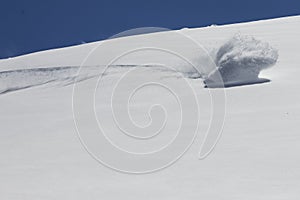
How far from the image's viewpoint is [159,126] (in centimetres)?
510

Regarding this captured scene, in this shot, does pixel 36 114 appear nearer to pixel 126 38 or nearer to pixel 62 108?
pixel 62 108

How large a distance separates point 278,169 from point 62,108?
3556mm

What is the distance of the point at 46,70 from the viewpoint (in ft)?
33.0

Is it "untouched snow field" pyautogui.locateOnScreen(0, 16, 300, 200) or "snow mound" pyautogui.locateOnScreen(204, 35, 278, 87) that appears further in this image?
"snow mound" pyautogui.locateOnScreen(204, 35, 278, 87)

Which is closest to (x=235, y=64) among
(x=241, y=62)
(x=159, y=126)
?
(x=241, y=62)

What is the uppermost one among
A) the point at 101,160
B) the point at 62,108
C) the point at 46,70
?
the point at 101,160

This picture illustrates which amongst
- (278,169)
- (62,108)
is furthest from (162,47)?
(278,169)

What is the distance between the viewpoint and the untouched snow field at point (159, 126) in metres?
3.52

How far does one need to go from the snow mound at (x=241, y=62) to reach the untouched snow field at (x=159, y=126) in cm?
1

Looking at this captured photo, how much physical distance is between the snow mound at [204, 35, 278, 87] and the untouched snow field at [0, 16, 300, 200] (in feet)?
0.04

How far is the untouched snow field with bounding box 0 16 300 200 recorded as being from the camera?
11.5 feet

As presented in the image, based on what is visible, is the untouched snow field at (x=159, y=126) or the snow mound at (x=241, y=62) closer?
the untouched snow field at (x=159, y=126)

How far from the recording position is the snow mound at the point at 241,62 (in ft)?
22.1

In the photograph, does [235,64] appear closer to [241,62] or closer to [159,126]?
[241,62]
